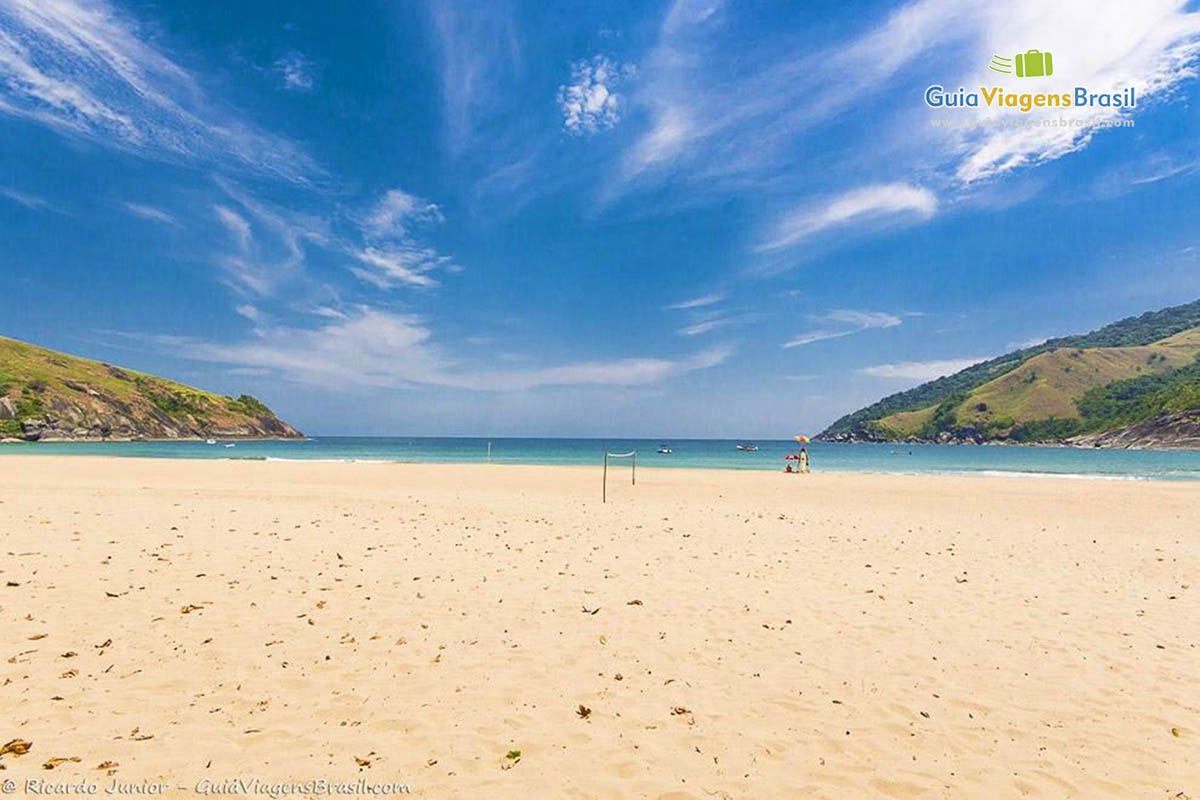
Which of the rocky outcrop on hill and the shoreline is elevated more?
the rocky outcrop on hill

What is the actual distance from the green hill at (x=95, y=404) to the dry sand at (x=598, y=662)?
16146cm

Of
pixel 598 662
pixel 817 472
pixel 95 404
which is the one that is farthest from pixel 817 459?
pixel 95 404

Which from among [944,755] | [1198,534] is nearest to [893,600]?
[944,755]

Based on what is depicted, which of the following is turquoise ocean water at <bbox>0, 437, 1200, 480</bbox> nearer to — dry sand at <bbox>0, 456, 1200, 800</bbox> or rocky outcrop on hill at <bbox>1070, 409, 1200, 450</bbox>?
rocky outcrop on hill at <bbox>1070, 409, 1200, 450</bbox>

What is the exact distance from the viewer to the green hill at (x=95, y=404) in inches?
5005

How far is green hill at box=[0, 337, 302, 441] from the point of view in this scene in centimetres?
12712

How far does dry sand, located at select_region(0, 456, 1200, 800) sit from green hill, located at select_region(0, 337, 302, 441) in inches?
6357

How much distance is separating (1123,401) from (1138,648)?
Result: 22603 cm

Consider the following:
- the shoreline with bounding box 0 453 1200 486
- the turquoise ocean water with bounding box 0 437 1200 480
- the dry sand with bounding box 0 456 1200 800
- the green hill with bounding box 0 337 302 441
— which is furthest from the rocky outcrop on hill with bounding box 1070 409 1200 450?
the green hill with bounding box 0 337 302 441

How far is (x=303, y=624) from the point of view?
7.76m

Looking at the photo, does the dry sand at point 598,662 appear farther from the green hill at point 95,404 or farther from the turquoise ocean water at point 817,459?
the green hill at point 95,404

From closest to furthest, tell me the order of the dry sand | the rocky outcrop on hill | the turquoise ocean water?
the dry sand → the turquoise ocean water → the rocky outcrop on hill

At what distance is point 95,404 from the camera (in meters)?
142

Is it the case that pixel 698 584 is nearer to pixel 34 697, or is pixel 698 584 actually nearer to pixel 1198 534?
pixel 34 697
